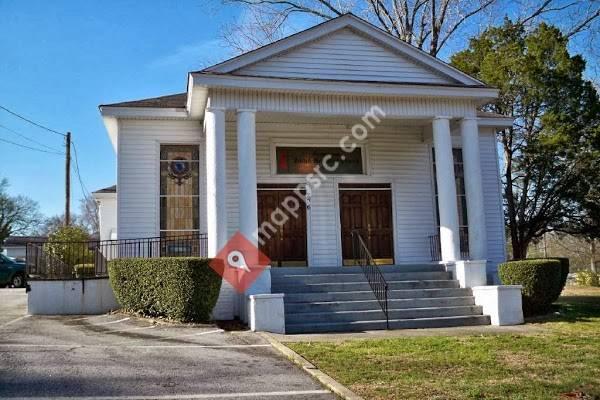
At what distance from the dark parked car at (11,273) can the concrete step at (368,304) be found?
58.6 feet

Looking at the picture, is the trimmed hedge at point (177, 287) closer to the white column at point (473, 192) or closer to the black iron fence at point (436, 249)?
the white column at point (473, 192)

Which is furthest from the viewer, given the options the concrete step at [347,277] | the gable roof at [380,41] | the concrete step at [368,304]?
the gable roof at [380,41]

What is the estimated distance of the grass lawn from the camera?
5.59m

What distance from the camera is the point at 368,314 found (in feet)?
35.8

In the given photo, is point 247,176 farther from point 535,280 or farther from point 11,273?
point 11,273

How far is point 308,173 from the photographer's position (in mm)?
14898

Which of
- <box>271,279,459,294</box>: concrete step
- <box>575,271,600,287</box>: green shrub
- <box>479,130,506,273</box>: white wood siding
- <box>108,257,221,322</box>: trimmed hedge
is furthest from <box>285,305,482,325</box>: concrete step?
<box>575,271,600,287</box>: green shrub

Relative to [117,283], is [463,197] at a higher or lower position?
higher

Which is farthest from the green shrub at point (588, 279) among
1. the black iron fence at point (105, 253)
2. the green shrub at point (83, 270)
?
the green shrub at point (83, 270)

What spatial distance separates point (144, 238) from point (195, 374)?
25.9 ft

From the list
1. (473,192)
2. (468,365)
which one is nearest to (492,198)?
(473,192)

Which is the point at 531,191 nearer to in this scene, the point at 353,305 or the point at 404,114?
the point at 404,114

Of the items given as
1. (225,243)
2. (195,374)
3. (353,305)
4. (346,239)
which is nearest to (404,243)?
(346,239)

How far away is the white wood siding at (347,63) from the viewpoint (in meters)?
13.0
